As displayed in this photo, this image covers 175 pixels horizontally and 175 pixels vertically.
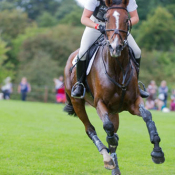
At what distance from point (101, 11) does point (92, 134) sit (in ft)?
8.71

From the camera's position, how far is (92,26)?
801cm

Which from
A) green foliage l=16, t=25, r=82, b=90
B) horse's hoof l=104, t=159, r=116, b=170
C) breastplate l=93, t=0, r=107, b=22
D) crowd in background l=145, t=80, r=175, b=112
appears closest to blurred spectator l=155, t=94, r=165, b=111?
crowd in background l=145, t=80, r=175, b=112

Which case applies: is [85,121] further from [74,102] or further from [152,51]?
[152,51]

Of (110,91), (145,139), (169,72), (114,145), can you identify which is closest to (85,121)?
(114,145)

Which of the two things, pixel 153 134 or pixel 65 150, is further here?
pixel 65 150

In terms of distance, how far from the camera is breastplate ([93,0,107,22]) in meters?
8.36

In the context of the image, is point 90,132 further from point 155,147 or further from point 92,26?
point 92,26

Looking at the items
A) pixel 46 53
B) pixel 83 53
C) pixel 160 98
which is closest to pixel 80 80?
pixel 83 53

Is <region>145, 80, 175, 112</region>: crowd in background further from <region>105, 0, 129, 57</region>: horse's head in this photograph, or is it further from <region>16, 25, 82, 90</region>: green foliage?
<region>16, 25, 82, 90</region>: green foliage

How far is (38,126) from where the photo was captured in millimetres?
15109

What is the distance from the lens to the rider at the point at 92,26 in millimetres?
8039

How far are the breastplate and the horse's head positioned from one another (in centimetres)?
101

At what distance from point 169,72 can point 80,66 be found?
57314 millimetres

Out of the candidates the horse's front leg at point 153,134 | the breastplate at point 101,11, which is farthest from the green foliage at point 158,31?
the horse's front leg at point 153,134
